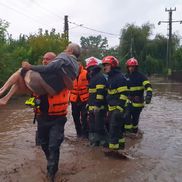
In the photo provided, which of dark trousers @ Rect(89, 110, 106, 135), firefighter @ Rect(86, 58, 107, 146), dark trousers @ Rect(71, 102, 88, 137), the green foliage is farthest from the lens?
the green foliage

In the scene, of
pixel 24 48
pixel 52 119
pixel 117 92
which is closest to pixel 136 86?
pixel 117 92

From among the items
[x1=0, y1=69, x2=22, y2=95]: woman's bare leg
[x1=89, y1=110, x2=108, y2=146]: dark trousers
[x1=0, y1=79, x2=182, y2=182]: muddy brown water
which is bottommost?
[x1=0, y1=79, x2=182, y2=182]: muddy brown water

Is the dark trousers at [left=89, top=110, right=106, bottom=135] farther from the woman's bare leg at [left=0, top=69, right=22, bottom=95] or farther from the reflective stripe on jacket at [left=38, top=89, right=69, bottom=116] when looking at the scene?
the woman's bare leg at [left=0, top=69, right=22, bottom=95]

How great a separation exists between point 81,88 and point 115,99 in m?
1.68

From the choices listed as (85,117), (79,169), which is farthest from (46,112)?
(85,117)

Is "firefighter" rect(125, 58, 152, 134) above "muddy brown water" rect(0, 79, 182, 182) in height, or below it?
above

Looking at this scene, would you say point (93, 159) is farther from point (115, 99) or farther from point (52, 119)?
point (52, 119)

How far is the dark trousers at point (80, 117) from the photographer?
397 inches

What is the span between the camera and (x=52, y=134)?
6512 mm

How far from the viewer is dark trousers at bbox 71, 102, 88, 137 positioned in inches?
397

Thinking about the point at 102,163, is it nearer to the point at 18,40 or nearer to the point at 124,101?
the point at 124,101

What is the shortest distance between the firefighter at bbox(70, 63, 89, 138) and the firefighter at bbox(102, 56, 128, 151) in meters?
1.43

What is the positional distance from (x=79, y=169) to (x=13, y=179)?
1.22 metres

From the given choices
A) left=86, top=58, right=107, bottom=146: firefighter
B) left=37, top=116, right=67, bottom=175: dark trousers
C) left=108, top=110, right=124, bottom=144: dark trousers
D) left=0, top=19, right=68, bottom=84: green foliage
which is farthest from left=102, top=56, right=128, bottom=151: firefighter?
left=0, top=19, right=68, bottom=84: green foliage
